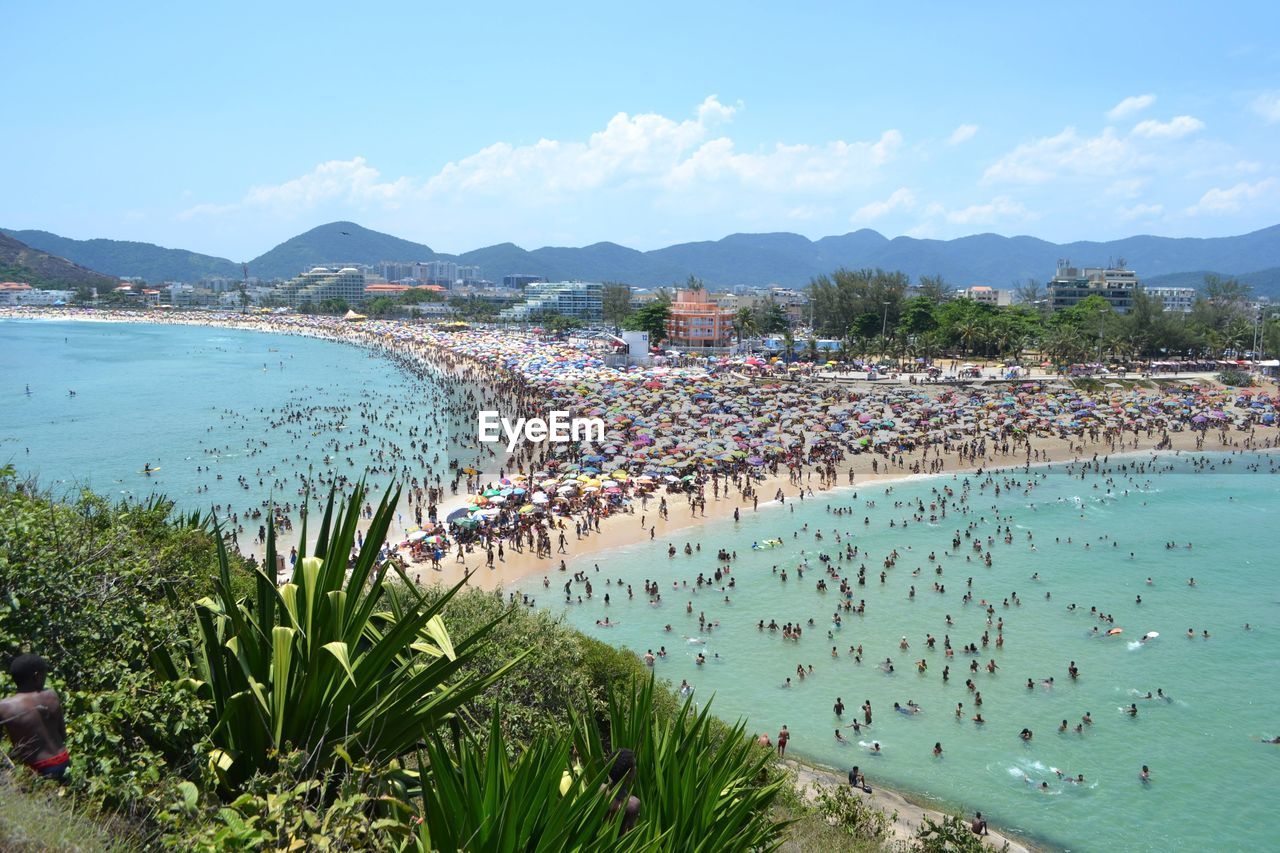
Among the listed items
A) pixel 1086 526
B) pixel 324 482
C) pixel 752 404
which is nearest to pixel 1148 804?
pixel 1086 526

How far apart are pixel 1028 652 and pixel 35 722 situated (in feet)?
68.0

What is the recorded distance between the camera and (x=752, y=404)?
49656 millimetres

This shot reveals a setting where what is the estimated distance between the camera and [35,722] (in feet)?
13.1

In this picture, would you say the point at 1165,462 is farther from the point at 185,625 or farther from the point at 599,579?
the point at 185,625

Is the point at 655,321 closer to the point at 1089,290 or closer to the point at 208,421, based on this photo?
the point at 208,421

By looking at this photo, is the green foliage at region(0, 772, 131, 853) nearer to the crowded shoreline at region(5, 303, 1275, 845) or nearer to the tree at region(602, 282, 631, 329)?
the crowded shoreline at region(5, 303, 1275, 845)

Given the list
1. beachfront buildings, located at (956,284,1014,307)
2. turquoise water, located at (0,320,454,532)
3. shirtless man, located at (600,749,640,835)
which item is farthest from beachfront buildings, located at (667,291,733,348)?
shirtless man, located at (600,749,640,835)

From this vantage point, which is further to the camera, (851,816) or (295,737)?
(851,816)

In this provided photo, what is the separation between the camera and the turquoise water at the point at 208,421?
35.9 m

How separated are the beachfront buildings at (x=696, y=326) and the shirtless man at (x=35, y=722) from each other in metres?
80.4

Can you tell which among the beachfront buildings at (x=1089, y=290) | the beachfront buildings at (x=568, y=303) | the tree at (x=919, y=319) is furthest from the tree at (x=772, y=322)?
the beachfront buildings at (x=568, y=303)

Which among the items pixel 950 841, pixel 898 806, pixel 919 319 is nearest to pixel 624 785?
pixel 950 841

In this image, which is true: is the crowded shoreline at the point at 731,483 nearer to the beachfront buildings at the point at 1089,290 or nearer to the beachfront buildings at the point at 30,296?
the beachfront buildings at the point at 1089,290

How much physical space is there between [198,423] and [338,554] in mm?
51484
